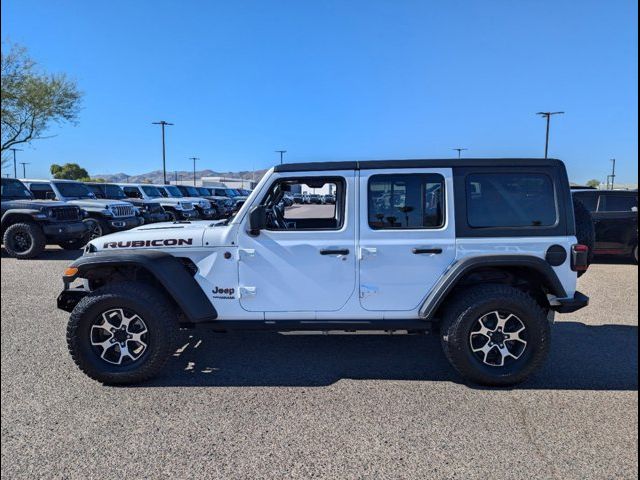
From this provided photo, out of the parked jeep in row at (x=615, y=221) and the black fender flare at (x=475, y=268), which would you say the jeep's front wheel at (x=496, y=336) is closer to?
the black fender flare at (x=475, y=268)

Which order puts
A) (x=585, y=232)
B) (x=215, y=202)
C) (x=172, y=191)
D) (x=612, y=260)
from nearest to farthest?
(x=585, y=232) → (x=612, y=260) → (x=172, y=191) → (x=215, y=202)

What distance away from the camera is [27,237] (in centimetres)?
993

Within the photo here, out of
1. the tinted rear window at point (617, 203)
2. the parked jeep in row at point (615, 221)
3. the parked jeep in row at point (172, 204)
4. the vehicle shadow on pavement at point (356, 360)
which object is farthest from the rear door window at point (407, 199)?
the parked jeep in row at point (172, 204)

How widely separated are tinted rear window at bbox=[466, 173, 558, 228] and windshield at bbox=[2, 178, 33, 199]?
11625 millimetres

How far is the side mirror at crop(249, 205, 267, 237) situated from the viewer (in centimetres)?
350

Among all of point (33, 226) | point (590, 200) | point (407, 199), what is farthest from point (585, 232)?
point (33, 226)

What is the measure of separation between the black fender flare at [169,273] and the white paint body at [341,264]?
78 mm

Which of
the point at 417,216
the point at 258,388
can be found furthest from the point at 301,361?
the point at 417,216

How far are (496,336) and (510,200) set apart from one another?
1.15 metres

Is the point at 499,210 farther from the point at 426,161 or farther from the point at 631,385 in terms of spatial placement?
the point at 631,385

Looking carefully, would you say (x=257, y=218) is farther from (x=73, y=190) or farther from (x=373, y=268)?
(x=73, y=190)

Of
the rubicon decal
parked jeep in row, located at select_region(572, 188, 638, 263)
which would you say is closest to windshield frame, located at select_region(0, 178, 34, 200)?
the rubicon decal

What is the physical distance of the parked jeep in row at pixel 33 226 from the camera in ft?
32.4

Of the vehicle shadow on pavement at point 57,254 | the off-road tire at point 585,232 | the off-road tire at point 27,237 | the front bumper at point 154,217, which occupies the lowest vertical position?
the vehicle shadow on pavement at point 57,254
